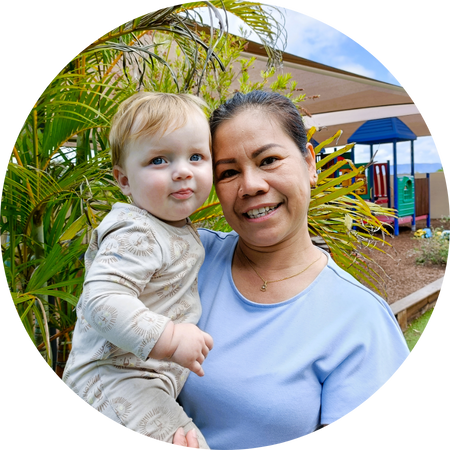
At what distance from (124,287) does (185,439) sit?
0.41 metres

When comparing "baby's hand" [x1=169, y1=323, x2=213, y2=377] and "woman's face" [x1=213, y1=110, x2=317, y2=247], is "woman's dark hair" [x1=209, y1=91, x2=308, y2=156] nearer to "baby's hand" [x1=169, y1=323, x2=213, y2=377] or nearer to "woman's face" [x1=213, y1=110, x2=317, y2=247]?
"woman's face" [x1=213, y1=110, x2=317, y2=247]

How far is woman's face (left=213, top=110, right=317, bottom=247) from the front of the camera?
47.2 inches

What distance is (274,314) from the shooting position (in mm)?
1185

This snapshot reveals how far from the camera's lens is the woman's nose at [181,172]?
1026mm

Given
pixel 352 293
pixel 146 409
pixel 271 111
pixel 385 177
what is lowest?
pixel 385 177

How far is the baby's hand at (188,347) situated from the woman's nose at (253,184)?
46 cm

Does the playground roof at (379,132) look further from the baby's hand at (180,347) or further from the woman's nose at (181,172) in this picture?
the baby's hand at (180,347)

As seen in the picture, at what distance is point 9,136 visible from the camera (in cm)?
69

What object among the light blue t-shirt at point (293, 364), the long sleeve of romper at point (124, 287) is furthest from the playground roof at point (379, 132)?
the long sleeve of romper at point (124, 287)

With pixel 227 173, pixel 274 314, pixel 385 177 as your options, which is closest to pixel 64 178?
pixel 227 173

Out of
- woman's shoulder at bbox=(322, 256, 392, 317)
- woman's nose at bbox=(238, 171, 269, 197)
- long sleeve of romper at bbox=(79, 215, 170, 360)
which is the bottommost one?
woman's shoulder at bbox=(322, 256, 392, 317)

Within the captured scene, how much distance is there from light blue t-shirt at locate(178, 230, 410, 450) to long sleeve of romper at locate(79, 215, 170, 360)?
0.31m

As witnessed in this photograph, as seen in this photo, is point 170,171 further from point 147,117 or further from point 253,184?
point 253,184

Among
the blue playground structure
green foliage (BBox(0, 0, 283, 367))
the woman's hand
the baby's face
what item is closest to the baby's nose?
the baby's face
